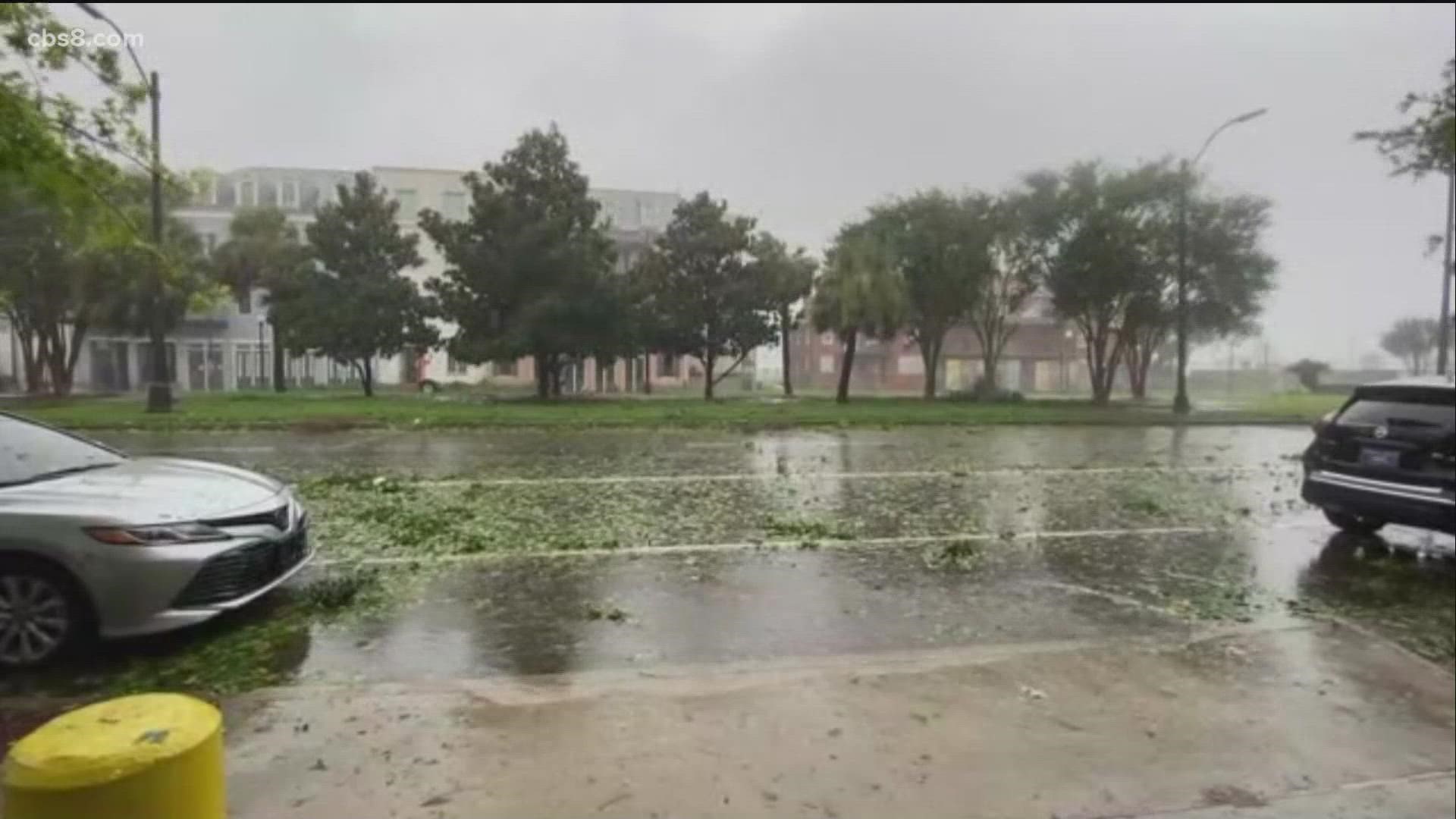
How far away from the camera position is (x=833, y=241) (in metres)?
30.0

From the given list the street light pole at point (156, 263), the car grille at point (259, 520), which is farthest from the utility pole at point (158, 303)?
the car grille at point (259, 520)

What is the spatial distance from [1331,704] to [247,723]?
4793mm

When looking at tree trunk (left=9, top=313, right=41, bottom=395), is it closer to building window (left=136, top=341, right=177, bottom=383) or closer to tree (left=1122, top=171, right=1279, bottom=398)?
building window (left=136, top=341, right=177, bottom=383)

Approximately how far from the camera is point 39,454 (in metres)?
4.77

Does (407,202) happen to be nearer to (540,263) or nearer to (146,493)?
(146,493)

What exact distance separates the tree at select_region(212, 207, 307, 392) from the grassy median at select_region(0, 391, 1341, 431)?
0.73 meters

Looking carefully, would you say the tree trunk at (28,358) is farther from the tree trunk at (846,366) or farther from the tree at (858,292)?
the tree trunk at (846,366)

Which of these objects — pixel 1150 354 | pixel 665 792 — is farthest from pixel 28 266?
pixel 1150 354

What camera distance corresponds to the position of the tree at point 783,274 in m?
29.8

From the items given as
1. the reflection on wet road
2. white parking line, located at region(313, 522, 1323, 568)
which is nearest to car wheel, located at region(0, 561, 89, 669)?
the reflection on wet road

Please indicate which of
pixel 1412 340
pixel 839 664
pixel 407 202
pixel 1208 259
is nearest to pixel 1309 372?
pixel 1208 259

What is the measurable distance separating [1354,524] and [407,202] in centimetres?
1036

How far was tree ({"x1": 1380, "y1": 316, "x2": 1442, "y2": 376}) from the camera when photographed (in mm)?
19828

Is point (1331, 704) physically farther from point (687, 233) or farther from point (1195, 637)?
point (687, 233)
